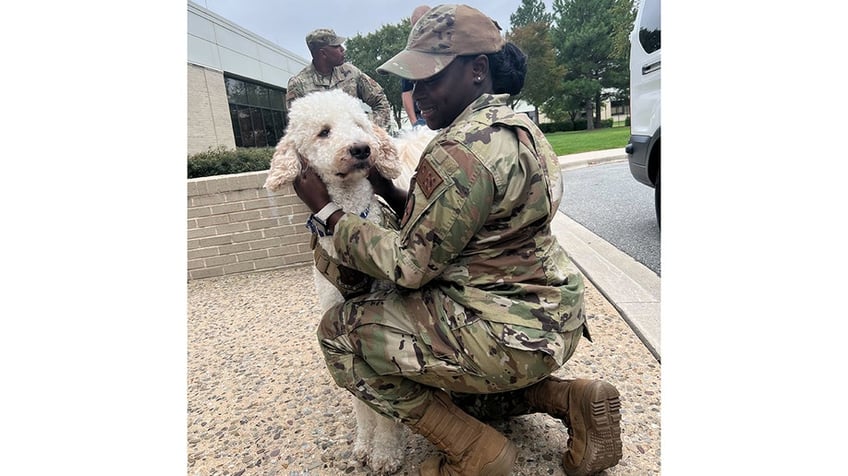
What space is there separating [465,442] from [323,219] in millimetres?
967

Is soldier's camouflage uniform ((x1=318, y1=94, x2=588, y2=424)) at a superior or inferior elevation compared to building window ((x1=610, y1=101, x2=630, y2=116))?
inferior

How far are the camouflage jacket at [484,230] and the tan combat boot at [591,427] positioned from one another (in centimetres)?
32

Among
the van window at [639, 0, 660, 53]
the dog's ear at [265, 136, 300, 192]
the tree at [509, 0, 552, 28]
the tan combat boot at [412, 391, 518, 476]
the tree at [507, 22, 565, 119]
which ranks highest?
the tree at [509, 0, 552, 28]

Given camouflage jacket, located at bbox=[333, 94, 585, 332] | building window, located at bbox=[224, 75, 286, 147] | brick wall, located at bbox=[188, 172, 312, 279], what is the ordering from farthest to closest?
1. building window, located at bbox=[224, 75, 286, 147]
2. brick wall, located at bbox=[188, 172, 312, 279]
3. camouflage jacket, located at bbox=[333, 94, 585, 332]

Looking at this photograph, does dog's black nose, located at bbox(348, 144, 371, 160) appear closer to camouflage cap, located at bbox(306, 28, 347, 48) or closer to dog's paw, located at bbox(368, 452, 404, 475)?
dog's paw, located at bbox(368, 452, 404, 475)

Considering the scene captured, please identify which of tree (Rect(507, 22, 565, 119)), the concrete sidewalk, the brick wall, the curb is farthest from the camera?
tree (Rect(507, 22, 565, 119))

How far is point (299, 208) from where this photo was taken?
5145 mm

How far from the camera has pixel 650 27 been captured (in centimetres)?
409

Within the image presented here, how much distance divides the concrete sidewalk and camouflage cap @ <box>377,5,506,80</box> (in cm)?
204

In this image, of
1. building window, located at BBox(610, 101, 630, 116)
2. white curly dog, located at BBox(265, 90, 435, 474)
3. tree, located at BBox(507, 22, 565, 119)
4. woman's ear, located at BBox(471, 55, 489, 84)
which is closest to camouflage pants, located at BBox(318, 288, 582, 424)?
white curly dog, located at BBox(265, 90, 435, 474)

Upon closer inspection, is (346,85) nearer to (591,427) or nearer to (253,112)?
(591,427)

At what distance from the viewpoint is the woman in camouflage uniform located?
1431 millimetres

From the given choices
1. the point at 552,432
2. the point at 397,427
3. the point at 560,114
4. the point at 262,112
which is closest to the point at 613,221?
the point at 552,432

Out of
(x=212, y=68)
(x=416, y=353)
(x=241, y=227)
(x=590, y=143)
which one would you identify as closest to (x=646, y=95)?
(x=416, y=353)
